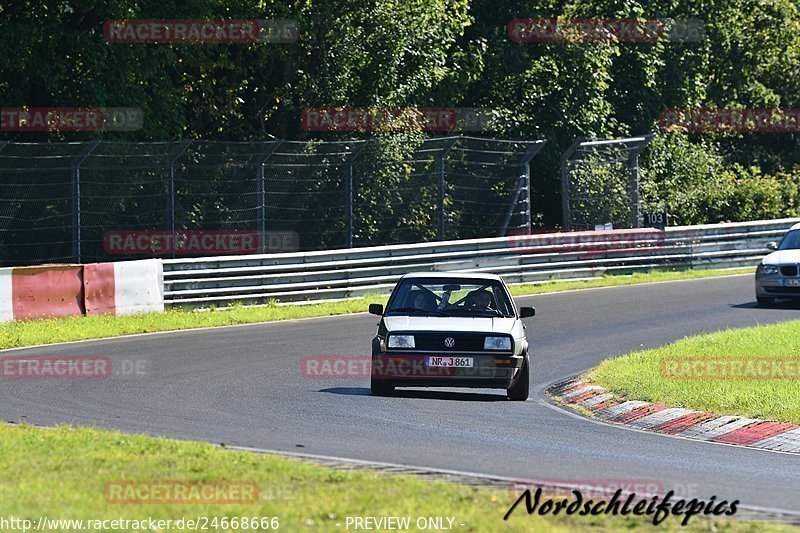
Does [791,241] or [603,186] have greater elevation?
[603,186]

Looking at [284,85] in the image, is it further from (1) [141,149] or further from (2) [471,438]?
(2) [471,438]

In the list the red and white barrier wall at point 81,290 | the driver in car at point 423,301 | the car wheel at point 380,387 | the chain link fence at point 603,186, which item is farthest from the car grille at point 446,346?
the chain link fence at point 603,186

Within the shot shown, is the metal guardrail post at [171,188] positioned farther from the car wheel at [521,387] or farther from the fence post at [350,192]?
the car wheel at [521,387]

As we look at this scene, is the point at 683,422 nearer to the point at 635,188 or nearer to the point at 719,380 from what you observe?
the point at 719,380

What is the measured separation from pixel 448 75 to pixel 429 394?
64.1 feet

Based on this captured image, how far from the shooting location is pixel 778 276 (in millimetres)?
24672

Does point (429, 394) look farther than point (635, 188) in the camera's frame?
No

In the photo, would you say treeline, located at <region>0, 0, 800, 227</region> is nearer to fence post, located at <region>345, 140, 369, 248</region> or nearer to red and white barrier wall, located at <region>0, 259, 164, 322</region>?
fence post, located at <region>345, 140, 369, 248</region>

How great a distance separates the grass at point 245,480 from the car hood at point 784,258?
16.8 metres

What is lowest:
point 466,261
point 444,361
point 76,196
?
point 444,361

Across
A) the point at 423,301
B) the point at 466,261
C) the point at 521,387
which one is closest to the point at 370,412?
the point at 521,387

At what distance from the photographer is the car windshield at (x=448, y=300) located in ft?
48.9

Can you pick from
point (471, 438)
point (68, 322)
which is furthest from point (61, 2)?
point (471, 438)

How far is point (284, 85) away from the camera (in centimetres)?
3156
